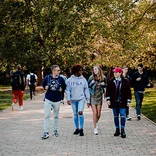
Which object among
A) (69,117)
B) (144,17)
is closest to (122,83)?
(69,117)

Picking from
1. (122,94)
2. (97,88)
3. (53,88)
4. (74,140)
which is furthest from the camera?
(97,88)

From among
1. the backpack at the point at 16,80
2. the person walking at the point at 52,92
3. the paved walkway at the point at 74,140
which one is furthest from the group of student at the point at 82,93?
the backpack at the point at 16,80

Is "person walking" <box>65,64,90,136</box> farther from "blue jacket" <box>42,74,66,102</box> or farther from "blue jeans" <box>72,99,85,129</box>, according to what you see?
"blue jacket" <box>42,74,66,102</box>

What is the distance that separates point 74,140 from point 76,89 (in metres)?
1.45

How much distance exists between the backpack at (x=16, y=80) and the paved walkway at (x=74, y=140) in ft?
11.2

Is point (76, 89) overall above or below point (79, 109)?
above

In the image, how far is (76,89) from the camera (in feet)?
33.8

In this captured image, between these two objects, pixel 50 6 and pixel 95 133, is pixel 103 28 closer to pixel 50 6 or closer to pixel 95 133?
pixel 95 133

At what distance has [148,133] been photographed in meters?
10.4

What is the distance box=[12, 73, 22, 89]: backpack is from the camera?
16.6 m

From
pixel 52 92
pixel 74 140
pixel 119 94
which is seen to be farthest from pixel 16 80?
pixel 74 140

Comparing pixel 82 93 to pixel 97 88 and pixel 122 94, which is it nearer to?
pixel 97 88

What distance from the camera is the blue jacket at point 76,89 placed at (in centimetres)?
1030

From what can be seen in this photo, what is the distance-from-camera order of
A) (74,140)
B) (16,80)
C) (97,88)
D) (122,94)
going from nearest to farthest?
1. (74,140)
2. (122,94)
3. (97,88)
4. (16,80)
